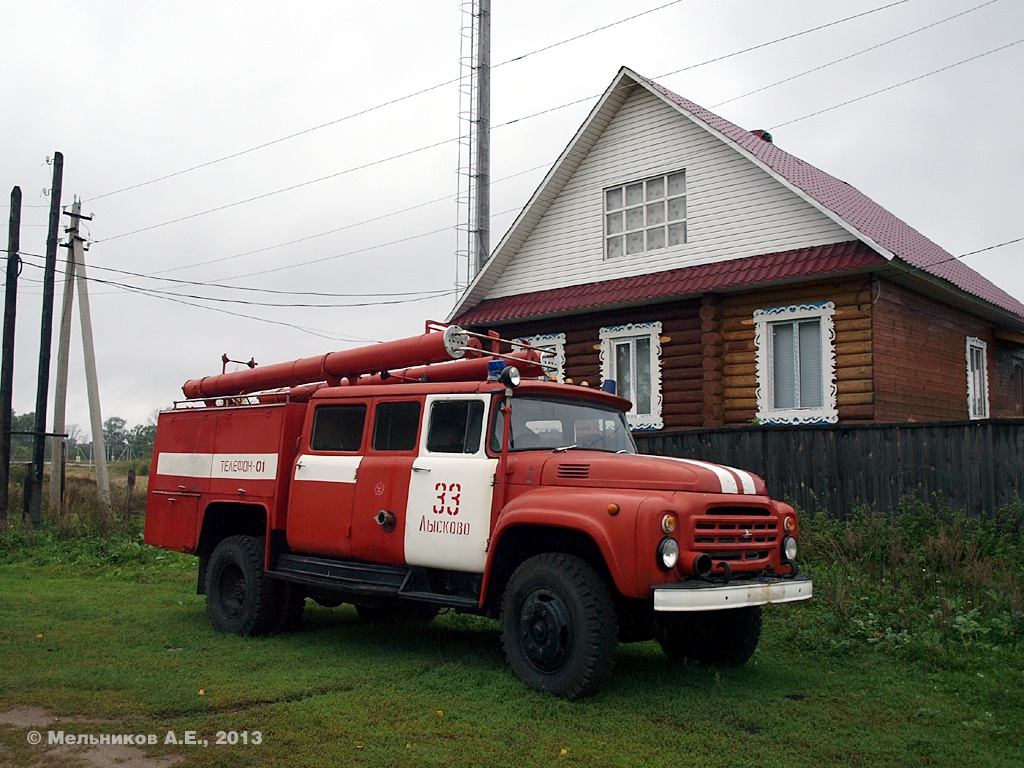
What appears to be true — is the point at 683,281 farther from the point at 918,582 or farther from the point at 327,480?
the point at 327,480

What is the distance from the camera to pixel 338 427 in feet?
28.9

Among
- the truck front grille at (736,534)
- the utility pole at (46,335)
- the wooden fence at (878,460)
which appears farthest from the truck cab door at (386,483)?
the utility pole at (46,335)

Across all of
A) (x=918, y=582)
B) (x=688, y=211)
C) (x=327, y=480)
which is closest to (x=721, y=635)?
(x=918, y=582)

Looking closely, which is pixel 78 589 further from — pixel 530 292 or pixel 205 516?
pixel 530 292

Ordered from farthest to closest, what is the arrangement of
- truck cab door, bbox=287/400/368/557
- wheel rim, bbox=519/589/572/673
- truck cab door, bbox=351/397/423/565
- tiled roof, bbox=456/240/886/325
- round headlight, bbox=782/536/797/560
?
tiled roof, bbox=456/240/886/325, truck cab door, bbox=287/400/368/557, truck cab door, bbox=351/397/423/565, round headlight, bbox=782/536/797/560, wheel rim, bbox=519/589/572/673

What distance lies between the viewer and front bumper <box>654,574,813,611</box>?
19.5ft

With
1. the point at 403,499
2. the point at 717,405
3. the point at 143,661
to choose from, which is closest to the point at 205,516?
the point at 143,661

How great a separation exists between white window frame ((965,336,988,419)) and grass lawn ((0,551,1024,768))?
11.1 meters

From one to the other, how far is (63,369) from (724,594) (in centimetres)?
1884

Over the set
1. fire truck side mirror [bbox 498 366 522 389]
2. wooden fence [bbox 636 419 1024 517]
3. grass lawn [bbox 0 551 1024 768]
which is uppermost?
fire truck side mirror [bbox 498 366 522 389]

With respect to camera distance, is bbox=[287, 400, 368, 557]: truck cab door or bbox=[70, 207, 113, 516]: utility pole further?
bbox=[70, 207, 113, 516]: utility pole

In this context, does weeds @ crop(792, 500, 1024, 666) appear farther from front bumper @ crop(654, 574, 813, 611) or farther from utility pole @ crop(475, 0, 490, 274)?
utility pole @ crop(475, 0, 490, 274)

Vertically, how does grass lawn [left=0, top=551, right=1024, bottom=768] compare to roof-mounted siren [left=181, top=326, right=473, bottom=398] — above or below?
below

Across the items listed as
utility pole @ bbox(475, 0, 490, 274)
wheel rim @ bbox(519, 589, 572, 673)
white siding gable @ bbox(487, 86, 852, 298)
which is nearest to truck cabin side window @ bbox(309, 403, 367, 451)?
wheel rim @ bbox(519, 589, 572, 673)
